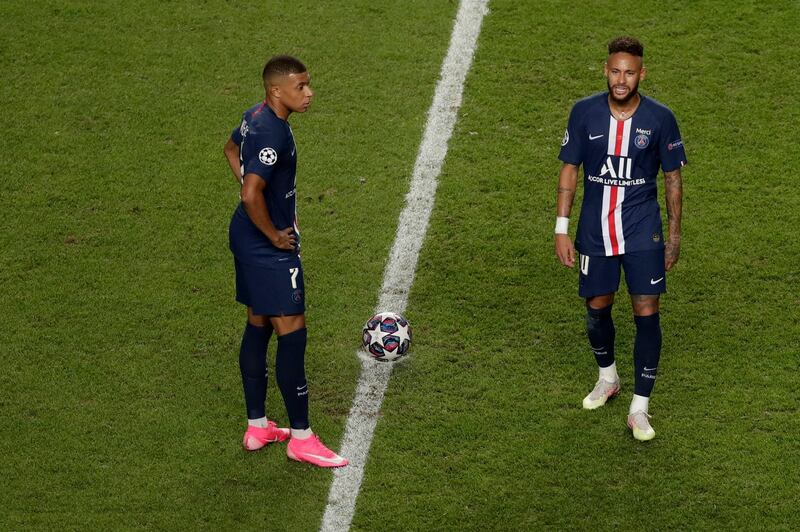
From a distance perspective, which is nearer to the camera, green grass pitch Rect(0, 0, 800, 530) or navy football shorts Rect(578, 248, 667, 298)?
green grass pitch Rect(0, 0, 800, 530)

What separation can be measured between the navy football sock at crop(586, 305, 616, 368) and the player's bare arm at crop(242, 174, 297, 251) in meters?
1.85

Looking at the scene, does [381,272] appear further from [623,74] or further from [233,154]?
[623,74]

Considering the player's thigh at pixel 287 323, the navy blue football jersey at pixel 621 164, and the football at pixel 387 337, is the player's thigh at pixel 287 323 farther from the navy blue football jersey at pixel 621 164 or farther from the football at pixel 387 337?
the navy blue football jersey at pixel 621 164

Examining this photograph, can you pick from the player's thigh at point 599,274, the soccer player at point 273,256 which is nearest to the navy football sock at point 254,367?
the soccer player at point 273,256

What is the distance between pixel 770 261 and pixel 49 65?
5988 mm

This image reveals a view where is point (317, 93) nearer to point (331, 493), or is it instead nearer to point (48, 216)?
point (48, 216)

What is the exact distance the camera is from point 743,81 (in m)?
10.8

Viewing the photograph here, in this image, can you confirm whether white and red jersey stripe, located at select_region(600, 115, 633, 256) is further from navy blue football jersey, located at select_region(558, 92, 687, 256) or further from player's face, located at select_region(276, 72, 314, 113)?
player's face, located at select_region(276, 72, 314, 113)

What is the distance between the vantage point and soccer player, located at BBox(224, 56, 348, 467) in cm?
726

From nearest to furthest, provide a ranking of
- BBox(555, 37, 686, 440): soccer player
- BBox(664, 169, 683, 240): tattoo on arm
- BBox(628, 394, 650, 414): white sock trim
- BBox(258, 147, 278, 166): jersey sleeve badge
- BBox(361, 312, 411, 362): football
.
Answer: BBox(258, 147, 278, 166): jersey sleeve badge, BBox(555, 37, 686, 440): soccer player, BBox(664, 169, 683, 240): tattoo on arm, BBox(628, 394, 650, 414): white sock trim, BBox(361, 312, 411, 362): football

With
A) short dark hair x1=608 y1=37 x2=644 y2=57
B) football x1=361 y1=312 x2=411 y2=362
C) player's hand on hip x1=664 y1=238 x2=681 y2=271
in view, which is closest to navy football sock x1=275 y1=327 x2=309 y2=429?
football x1=361 y1=312 x2=411 y2=362

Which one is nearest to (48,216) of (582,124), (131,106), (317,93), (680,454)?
(131,106)

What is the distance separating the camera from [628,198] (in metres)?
7.63

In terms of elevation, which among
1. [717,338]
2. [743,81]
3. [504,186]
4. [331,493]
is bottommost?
[331,493]
